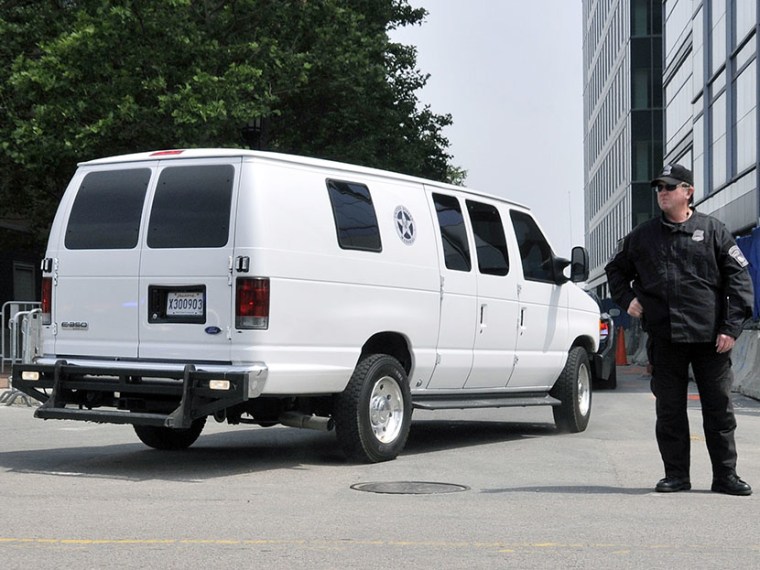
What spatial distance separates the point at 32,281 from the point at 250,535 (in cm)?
3569

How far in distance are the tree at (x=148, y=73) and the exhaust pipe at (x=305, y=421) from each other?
1399 cm

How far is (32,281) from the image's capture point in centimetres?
4112

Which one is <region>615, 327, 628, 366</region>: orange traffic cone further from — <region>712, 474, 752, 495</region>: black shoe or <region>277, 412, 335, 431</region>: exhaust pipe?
<region>712, 474, 752, 495</region>: black shoe

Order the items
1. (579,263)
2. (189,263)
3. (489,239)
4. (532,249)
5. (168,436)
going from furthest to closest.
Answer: (579,263) < (532,249) < (489,239) < (168,436) < (189,263)

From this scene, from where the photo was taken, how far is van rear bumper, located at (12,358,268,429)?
9.09 m

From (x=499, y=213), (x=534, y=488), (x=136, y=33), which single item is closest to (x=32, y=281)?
(x=136, y=33)

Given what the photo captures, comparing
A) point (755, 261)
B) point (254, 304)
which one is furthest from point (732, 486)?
point (755, 261)

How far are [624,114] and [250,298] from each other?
6855 centimetres

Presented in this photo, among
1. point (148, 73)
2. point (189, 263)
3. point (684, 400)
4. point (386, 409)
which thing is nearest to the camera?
point (684, 400)

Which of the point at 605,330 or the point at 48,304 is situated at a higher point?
the point at 48,304

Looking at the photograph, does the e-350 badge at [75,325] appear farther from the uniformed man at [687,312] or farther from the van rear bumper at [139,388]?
the uniformed man at [687,312]

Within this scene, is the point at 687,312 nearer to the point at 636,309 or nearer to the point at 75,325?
the point at 636,309

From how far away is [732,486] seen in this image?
27.8 ft

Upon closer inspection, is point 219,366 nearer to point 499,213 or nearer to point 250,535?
point 250,535
